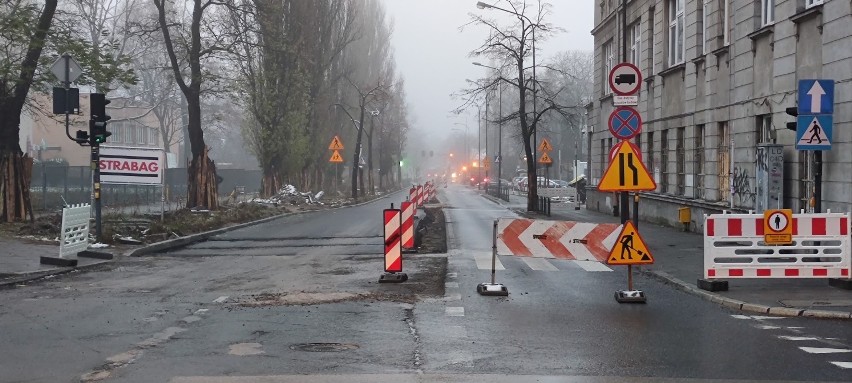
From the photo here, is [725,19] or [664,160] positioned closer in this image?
[725,19]

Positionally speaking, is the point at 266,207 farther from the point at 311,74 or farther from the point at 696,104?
the point at 696,104

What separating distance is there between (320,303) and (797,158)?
11.7 m

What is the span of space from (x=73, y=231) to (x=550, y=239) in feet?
30.5

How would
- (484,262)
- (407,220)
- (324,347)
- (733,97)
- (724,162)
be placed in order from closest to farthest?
(324,347) → (407,220) → (484,262) → (733,97) → (724,162)

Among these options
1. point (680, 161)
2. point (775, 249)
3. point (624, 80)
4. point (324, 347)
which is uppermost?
point (624, 80)

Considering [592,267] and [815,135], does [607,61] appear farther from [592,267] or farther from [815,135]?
[815,135]

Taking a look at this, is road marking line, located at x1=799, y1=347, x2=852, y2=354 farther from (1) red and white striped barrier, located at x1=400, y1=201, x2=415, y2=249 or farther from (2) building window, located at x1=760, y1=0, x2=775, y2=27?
(2) building window, located at x1=760, y1=0, x2=775, y2=27

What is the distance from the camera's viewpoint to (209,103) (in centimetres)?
8631

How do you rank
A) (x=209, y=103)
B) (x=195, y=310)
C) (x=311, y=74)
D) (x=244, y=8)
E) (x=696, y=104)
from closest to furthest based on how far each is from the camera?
(x=195, y=310), (x=696, y=104), (x=244, y=8), (x=311, y=74), (x=209, y=103)

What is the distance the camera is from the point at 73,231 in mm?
17406

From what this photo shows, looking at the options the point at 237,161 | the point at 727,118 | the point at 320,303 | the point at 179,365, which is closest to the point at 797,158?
the point at 727,118

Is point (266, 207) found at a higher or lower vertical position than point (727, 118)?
lower

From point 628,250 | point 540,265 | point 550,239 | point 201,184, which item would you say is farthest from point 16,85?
point 628,250

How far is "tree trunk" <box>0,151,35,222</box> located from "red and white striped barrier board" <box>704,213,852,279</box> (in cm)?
1711
